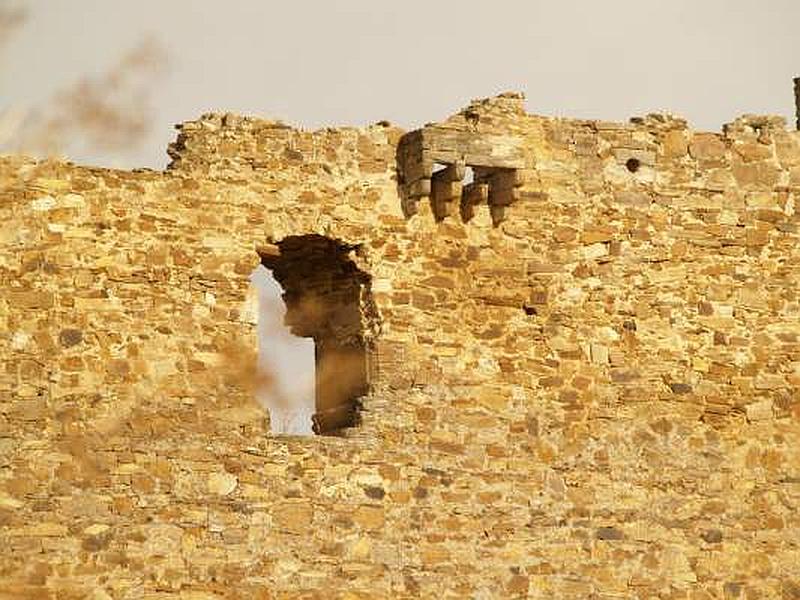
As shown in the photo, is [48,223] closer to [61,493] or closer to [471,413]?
[61,493]

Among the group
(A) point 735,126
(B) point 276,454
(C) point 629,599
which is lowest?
(C) point 629,599

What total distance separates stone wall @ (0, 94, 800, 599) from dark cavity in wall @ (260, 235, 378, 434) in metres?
0.10

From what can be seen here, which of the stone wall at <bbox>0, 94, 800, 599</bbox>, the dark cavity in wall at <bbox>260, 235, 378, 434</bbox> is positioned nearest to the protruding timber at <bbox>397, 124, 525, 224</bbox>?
the stone wall at <bbox>0, 94, 800, 599</bbox>

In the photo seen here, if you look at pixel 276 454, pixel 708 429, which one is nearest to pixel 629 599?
pixel 708 429

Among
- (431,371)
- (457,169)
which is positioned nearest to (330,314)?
(431,371)

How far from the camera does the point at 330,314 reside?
16.7 meters

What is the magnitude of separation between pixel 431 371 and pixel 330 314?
0.85m

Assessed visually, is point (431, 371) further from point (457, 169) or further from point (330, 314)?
point (457, 169)

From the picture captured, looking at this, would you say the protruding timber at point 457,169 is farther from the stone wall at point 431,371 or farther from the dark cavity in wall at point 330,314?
the dark cavity in wall at point 330,314

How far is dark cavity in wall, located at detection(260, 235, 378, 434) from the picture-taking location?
16.3m

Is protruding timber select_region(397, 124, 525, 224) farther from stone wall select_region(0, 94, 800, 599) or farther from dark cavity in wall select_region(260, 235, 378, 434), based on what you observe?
dark cavity in wall select_region(260, 235, 378, 434)

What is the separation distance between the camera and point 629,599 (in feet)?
54.6

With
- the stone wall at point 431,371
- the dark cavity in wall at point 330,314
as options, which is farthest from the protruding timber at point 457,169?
the dark cavity in wall at point 330,314

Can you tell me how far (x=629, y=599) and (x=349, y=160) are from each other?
3.56 m
